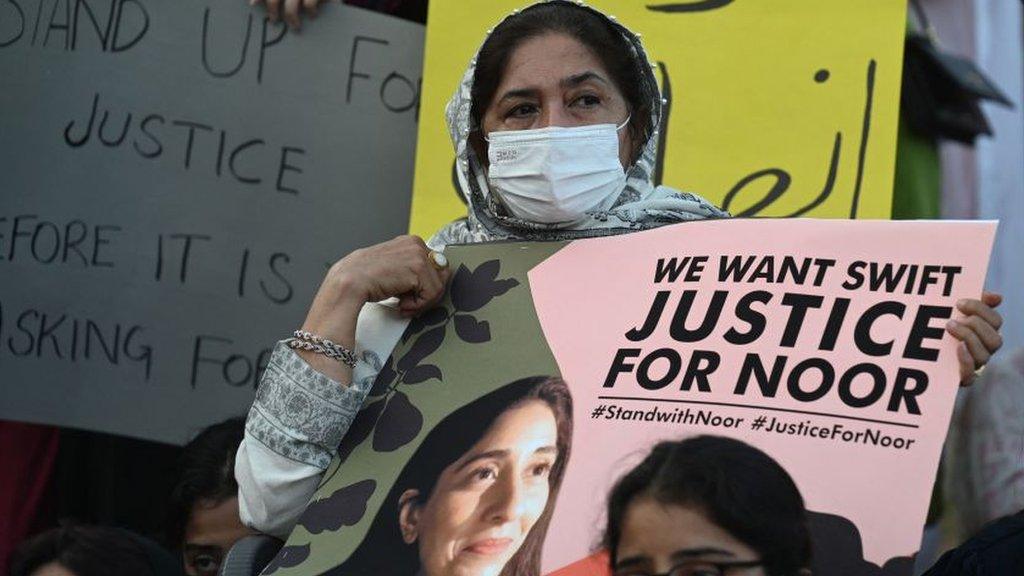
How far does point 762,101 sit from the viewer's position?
140 inches

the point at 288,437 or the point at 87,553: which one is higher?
the point at 288,437

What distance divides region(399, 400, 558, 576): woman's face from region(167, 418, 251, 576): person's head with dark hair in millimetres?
864

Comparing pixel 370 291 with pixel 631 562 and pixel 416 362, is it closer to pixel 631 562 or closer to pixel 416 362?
pixel 416 362

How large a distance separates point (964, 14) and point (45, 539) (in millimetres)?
3101

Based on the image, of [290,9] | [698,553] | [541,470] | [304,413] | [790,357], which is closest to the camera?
[698,553]

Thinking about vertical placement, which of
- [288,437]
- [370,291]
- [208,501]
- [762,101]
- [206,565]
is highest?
[762,101]

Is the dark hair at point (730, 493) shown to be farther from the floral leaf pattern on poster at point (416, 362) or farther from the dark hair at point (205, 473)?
the dark hair at point (205, 473)

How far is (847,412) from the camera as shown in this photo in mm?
2051

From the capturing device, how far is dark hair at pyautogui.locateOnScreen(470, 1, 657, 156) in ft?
9.53

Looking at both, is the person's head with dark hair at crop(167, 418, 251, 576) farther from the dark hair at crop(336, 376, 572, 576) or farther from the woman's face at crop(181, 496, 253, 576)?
the dark hair at crop(336, 376, 572, 576)

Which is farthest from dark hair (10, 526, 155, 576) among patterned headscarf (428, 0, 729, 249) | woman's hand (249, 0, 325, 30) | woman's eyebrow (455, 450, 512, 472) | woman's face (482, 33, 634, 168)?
woman's hand (249, 0, 325, 30)

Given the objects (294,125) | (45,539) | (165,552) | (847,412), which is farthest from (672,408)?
(294,125)

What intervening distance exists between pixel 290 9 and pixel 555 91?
3.90 ft

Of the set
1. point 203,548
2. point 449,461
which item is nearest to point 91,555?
point 203,548
